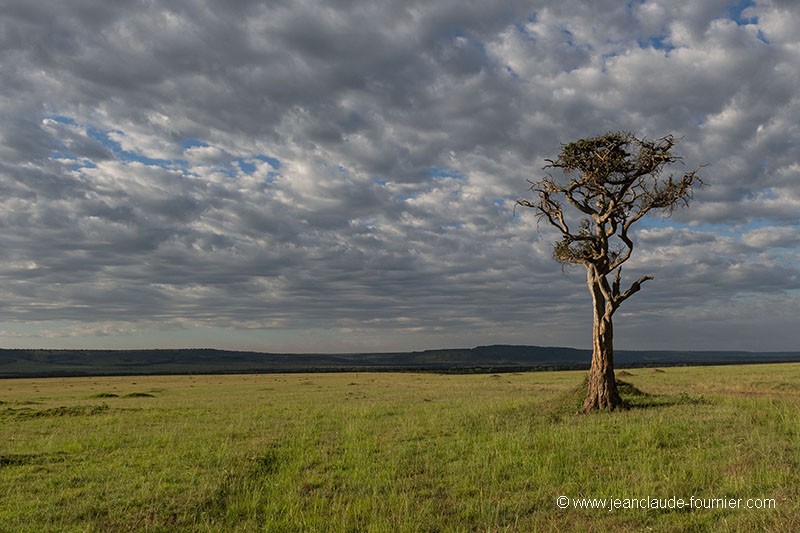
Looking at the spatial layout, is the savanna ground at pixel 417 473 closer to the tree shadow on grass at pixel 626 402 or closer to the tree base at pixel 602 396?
the tree shadow on grass at pixel 626 402

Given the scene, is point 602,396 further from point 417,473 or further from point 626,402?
point 417,473

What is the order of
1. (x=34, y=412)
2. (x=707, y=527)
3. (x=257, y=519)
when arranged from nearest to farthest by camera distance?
1. (x=707, y=527)
2. (x=257, y=519)
3. (x=34, y=412)

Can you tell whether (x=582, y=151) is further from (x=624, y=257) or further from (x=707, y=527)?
(x=707, y=527)

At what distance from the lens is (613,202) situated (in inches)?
1009

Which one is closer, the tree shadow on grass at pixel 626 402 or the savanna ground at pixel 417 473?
the savanna ground at pixel 417 473

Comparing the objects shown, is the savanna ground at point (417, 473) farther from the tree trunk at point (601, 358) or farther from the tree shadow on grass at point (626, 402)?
the tree trunk at point (601, 358)

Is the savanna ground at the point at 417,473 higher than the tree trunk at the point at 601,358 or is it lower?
lower

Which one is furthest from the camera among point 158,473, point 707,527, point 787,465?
point 158,473

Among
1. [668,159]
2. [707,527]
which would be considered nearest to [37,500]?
[707,527]

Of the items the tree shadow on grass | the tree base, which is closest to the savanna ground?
the tree shadow on grass

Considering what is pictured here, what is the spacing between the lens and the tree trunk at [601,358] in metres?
24.2

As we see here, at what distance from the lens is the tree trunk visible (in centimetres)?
2419

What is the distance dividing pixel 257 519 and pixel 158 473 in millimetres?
5094

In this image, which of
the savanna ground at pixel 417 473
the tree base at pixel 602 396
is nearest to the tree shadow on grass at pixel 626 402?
the tree base at pixel 602 396
